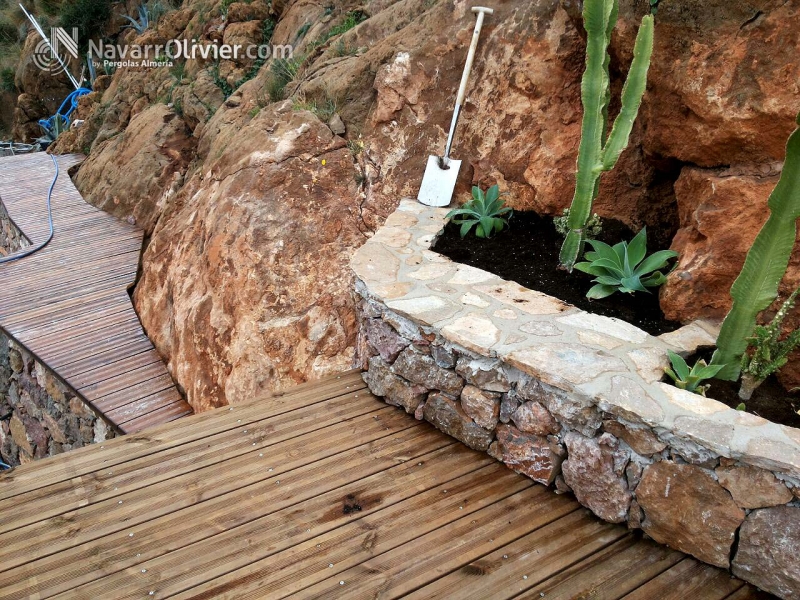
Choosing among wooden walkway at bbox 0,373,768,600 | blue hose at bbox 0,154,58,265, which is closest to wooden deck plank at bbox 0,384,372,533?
wooden walkway at bbox 0,373,768,600

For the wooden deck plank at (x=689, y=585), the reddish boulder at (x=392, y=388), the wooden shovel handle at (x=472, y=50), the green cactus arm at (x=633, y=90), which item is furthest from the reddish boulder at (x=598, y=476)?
the wooden shovel handle at (x=472, y=50)

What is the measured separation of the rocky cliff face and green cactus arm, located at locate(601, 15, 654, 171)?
0.97 ft

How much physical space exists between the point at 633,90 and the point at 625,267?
82 cm

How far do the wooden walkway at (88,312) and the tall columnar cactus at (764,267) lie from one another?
12.2 feet

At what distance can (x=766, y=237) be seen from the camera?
2164 mm

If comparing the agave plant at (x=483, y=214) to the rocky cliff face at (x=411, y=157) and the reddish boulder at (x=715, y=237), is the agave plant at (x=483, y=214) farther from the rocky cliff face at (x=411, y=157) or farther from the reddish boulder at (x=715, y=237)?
the reddish boulder at (x=715, y=237)

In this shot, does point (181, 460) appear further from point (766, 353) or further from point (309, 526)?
point (766, 353)

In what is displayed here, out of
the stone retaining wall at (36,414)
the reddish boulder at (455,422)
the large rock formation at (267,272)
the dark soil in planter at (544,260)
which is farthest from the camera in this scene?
the stone retaining wall at (36,414)

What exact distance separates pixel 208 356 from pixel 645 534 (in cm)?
329

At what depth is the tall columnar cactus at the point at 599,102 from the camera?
267cm

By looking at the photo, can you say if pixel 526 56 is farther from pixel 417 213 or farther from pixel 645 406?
pixel 645 406

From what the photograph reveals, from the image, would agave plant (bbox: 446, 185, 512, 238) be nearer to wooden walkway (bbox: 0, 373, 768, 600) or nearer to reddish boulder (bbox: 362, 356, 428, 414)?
reddish boulder (bbox: 362, 356, 428, 414)

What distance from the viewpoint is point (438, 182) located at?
13.6 ft

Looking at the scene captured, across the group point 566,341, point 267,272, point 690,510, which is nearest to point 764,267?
point 566,341
